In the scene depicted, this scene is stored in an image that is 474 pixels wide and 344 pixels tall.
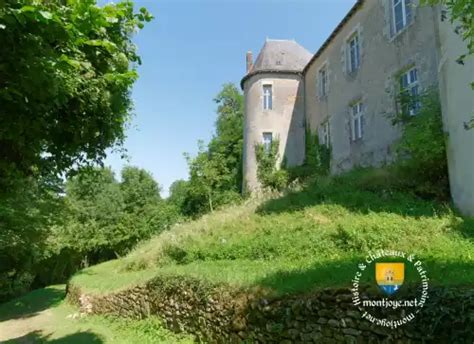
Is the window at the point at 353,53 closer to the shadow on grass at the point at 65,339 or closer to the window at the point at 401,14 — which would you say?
the window at the point at 401,14

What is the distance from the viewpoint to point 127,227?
1017 inches

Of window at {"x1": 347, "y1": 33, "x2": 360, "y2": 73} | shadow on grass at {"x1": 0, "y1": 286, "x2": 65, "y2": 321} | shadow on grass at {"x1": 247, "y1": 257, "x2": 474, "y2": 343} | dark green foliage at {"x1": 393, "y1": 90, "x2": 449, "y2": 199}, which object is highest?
window at {"x1": 347, "y1": 33, "x2": 360, "y2": 73}

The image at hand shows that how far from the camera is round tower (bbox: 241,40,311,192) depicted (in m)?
22.9

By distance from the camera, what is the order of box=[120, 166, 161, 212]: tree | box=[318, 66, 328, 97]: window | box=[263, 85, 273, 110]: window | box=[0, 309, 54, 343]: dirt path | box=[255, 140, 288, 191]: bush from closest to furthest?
box=[0, 309, 54, 343]: dirt path, box=[318, 66, 328, 97]: window, box=[255, 140, 288, 191]: bush, box=[263, 85, 273, 110]: window, box=[120, 166, 161, 212]: tree

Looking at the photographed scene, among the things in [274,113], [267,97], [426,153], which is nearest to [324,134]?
[274,113]

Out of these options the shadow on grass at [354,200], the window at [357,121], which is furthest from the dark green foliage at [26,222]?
the window at [357,121]

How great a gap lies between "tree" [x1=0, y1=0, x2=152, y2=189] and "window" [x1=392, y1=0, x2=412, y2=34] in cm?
1123

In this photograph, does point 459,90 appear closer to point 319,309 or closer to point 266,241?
point 266,241

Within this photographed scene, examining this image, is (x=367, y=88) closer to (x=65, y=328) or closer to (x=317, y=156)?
(x=317, y=156)

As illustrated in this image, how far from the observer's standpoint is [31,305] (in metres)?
16.7

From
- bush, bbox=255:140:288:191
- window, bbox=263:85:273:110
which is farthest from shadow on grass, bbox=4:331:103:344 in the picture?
window, bbox=263:85:273:110

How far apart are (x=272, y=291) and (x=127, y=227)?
21963 millimetres

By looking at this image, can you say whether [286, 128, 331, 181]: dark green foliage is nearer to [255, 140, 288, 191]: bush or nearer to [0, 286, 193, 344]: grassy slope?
[255, 140, 288, 191]: bush

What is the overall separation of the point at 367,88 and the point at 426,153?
6357mm
